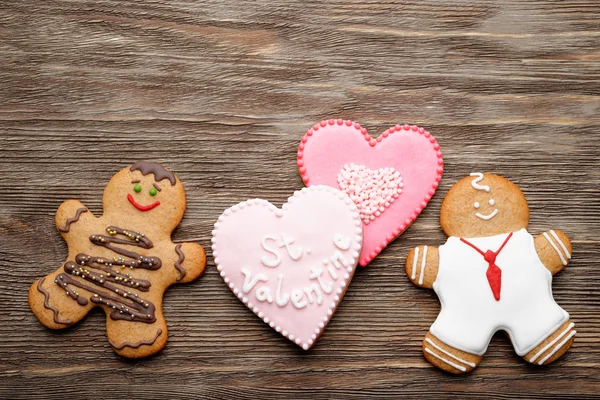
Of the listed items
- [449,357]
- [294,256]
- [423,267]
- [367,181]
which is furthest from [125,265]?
[449,357]

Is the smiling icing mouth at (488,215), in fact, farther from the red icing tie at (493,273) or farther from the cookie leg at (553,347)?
the cookie leg at (553,347)

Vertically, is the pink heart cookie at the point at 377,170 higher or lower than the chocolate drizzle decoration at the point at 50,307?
higher

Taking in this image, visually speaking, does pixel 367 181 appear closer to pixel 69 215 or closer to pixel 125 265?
pixel 125 265

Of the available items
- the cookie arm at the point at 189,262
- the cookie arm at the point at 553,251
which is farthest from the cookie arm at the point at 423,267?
the cookie arm at the point at 189,262

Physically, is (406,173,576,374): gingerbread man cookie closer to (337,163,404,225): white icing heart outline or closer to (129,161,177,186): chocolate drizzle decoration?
(337,163,404,225): white icing heart outline

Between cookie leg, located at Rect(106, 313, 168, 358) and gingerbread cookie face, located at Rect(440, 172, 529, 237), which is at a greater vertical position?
gingerbread cookie face, located at Rect(440, 172, 529, 237)

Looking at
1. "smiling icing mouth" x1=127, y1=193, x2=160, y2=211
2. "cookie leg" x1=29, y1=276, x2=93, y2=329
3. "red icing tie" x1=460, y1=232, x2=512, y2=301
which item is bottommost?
"cookie leg" x1=29, y1=276, x2=93, y2=329

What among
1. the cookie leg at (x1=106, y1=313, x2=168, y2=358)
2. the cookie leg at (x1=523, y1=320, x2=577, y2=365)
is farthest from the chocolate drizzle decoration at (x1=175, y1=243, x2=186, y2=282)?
the cookie leg at (x1=523, y1=320, x2=577, y2=365)
